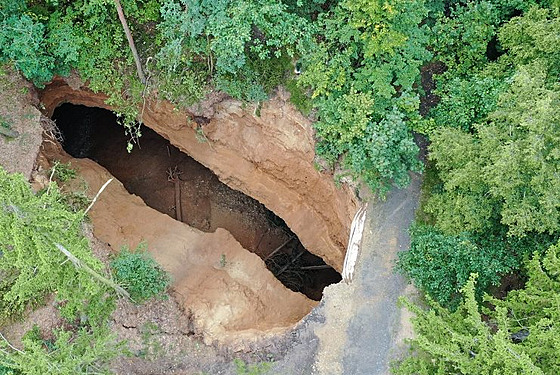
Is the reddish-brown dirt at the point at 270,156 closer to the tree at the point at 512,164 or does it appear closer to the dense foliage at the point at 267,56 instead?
the dense foliage at the point at 267,56

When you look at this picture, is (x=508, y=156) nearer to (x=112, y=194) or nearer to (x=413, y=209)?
(x=413, y=209)

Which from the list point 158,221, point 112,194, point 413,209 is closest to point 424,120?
point 413,209

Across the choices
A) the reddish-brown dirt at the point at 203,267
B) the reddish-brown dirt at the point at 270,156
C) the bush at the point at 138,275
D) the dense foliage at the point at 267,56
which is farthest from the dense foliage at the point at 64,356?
the reddish-brown dirt at the point at 270,156

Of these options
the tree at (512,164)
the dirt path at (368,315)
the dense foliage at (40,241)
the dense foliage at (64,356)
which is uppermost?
the tree at (512,164)

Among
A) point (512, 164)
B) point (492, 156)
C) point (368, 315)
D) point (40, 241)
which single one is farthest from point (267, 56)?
point (40, 241)

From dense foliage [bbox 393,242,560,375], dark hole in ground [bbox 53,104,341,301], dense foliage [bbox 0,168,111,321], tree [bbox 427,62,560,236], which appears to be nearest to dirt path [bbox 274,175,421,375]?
tree [bbox 427,62,560,236]

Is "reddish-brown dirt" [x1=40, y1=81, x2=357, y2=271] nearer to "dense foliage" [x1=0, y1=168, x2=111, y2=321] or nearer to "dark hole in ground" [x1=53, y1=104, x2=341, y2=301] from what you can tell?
"dark hole in ground" [x1=53, y1=104, x2=341, y2=301]

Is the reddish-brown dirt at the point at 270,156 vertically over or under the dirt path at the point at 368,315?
over
